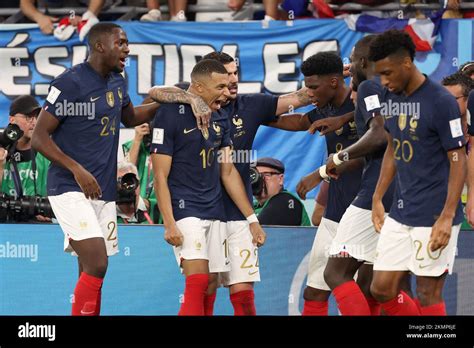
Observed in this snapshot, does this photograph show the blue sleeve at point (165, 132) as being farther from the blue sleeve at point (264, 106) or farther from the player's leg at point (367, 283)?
the player's leg at point (367, 283)

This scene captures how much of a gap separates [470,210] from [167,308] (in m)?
2.51

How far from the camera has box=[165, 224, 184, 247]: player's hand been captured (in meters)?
7.98

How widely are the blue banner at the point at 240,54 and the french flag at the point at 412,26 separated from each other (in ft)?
0.26

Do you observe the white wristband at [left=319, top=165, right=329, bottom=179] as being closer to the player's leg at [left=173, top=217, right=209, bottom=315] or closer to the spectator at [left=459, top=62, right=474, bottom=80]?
the player's leg at [left=173, top=217, right=209, bottom=315]

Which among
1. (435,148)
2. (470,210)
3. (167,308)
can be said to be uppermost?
(435,148)

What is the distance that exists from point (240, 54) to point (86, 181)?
4.37m

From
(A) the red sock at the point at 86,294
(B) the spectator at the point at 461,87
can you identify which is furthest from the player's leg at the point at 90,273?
(B) the spectator at the point at 461,87

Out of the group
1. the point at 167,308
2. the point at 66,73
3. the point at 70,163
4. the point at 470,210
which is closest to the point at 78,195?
the point at 70,163

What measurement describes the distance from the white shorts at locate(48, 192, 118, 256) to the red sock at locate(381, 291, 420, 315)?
6.47 ft

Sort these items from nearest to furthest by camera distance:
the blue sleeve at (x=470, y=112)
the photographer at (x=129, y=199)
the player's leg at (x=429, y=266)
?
the player's leg at (x=429, y=266) < the blue sleeve at (x=470, y=112) < the photographer at (x=129, y=199)

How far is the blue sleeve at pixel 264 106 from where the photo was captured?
8.87 meters

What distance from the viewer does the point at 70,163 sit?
8094 millimetres

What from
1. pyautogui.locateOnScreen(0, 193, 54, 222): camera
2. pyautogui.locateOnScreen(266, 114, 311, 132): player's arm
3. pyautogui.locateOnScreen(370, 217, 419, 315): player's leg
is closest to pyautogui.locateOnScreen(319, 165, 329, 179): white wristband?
pyautogui.locateOnScreen(266, 114, 311, 132): player's arm
